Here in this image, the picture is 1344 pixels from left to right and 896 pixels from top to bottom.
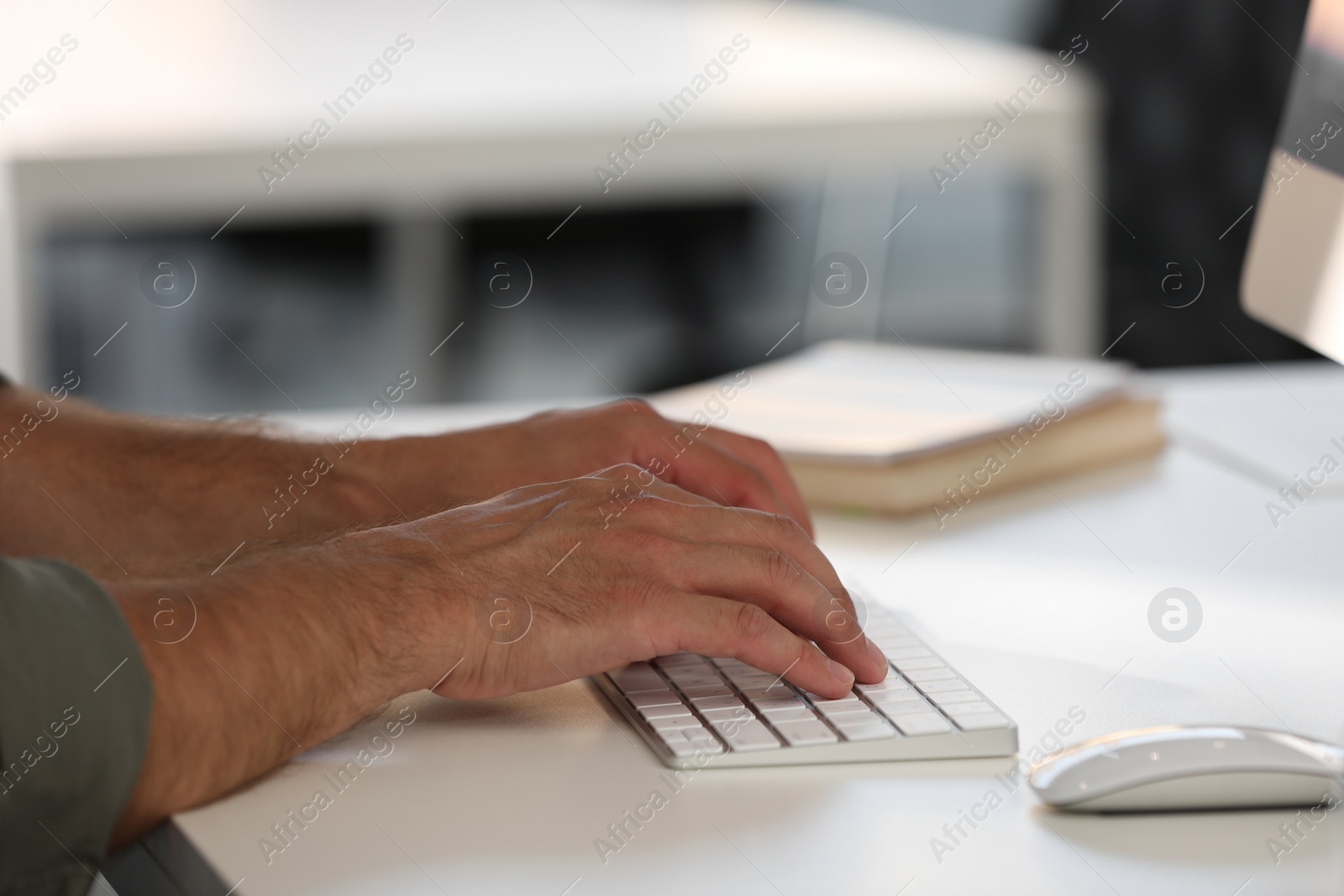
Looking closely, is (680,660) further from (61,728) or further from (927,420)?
(927,420)

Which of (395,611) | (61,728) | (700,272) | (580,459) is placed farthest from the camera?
(700,272)

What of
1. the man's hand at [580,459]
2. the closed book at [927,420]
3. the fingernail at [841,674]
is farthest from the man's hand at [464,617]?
the closed book at [927,420]

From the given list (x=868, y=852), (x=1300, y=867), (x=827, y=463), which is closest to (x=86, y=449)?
(x=827, y=463)

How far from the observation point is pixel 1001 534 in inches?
35.3

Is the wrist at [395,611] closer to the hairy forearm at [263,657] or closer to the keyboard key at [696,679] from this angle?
the hairy forearm at [263,657]

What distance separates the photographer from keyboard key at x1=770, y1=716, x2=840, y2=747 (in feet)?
1.82

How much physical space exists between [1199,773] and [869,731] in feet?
0.43

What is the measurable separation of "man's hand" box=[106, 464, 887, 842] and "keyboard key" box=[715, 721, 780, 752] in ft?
0.12

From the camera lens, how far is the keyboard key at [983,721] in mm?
561

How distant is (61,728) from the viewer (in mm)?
479

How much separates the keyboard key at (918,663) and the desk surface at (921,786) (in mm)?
22

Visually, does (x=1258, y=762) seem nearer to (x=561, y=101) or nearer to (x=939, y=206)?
(x=561, y=101)

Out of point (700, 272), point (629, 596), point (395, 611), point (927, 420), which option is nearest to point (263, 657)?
point (395, 611)

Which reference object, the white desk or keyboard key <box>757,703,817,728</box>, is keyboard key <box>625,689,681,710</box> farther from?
the white desk
